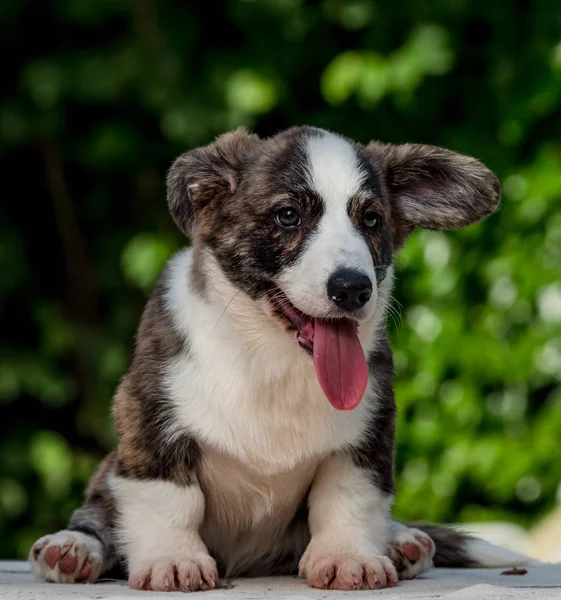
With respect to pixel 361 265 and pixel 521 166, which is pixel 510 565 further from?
pixel 521 166

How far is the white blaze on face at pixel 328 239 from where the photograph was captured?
169 inches

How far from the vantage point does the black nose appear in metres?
4.21

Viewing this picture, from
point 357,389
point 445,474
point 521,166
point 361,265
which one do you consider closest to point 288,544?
point 357,389

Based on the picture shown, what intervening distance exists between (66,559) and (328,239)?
4.87ft

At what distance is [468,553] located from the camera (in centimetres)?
528

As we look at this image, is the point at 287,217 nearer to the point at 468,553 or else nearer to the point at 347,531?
the point at 347,531

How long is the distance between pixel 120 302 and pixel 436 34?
9.48 feet

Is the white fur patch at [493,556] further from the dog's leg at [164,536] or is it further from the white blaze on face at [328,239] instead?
the white blaze on face at [328,239]

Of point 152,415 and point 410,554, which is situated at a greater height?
point 152,415

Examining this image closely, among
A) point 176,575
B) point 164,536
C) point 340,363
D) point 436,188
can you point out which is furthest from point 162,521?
point 436,188

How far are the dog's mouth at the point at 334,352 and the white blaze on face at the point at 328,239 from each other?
12 cm

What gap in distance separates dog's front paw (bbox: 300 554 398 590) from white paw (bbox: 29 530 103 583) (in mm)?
834

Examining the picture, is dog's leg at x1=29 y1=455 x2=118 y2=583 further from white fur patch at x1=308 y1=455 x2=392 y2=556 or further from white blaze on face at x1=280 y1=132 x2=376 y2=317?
white blaze on face at x1=280 y1=132 x2=376 y2=317

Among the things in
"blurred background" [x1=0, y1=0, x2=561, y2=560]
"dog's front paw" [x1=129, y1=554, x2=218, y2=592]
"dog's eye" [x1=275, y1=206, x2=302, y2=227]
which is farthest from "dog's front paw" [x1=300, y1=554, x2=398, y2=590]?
"blurred background" [x1=0, y1=0, x2=561, y2=560]
